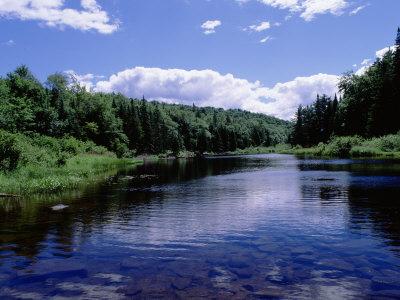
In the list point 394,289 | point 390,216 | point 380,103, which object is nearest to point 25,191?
point 390,216

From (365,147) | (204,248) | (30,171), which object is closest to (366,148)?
(365,147)

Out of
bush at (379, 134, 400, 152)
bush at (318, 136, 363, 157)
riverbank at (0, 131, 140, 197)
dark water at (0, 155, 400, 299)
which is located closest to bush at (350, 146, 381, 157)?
bush at (379, 134, 400, 152)

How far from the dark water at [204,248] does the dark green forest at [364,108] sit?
71214 millimetres

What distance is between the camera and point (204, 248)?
16.6m

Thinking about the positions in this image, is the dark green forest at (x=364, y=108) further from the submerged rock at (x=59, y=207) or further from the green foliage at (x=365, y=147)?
the submerged rock at (x=59, y=207)

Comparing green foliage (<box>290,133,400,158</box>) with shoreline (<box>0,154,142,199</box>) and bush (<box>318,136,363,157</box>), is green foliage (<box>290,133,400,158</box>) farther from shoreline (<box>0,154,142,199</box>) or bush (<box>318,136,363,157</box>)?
shoreline (<box>0,154,142,199</box>)

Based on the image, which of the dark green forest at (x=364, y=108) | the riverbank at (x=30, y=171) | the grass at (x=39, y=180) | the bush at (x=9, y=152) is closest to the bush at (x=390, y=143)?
the dark green forest at (x=364, y=108)

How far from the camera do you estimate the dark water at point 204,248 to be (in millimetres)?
11992

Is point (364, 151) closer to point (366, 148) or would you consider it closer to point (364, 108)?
point (366, 148)

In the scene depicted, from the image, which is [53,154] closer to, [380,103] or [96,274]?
[96,274]

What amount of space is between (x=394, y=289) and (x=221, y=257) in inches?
240

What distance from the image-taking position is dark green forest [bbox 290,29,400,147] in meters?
93.8

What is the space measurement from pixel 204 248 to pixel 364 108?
10705 centimetres

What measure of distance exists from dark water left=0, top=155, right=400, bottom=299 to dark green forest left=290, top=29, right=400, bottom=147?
71214 mm
